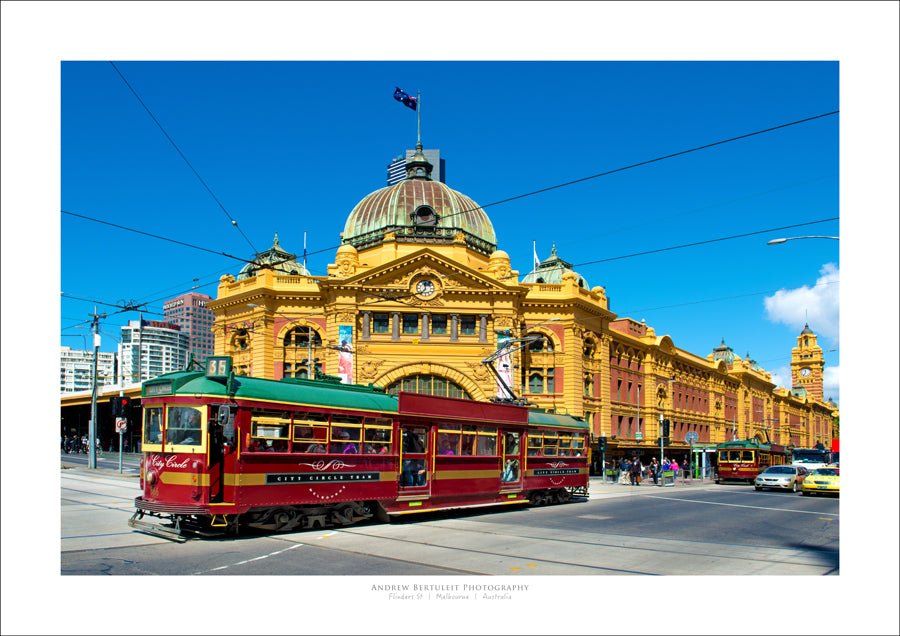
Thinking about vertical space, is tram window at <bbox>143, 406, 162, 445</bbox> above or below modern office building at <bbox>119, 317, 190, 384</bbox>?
below

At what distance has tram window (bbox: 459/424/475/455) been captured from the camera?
20484 millimetres

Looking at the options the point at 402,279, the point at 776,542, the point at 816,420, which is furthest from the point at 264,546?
the point at 816,420

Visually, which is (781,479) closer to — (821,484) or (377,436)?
(821,484)

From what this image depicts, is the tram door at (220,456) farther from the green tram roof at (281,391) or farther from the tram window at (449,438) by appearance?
the tram window at (449,438)

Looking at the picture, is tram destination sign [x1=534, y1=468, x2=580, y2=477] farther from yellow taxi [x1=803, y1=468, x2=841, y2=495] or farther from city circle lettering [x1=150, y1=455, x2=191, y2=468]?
city circle lettering [x1=150, y1=455, x2=191, y2=468]

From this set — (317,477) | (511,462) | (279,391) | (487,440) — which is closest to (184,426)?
(279,391)

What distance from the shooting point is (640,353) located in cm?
6391

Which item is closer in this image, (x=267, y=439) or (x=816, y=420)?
(x=267, y=439)

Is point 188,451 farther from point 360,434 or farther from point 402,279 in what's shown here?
point 402,279

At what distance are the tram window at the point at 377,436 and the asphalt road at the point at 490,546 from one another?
182cm

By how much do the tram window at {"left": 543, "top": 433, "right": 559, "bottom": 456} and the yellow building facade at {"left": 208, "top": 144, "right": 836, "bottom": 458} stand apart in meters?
17.9

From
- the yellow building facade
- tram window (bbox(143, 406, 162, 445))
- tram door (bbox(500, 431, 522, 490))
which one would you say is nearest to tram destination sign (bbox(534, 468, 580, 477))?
tram door (bbox(500, 431, 522, 490))
